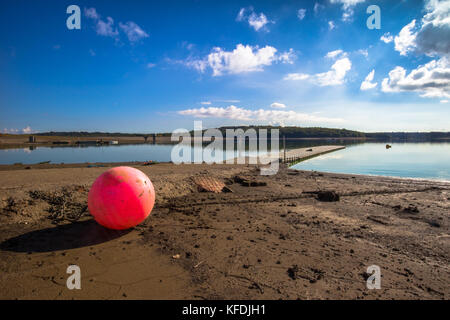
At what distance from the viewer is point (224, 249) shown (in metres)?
5.83

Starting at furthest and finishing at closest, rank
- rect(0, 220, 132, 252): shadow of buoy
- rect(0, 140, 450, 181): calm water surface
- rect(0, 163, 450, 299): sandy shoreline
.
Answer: rect(0, 140, 450, 181): calm water surface
rect(0, 220, 132, 252): shadow of buoy
rect(0, 163, 450, 299): sandy shoreline

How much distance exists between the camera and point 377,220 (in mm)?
8266

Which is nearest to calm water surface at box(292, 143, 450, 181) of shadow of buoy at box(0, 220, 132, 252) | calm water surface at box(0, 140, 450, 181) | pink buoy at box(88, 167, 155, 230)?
calm water surface at box(0, 140, 450, 181)

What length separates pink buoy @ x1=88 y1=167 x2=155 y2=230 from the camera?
5.92 meters

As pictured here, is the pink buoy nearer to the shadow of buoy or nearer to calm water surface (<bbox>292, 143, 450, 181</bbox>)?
the shadow of buoy

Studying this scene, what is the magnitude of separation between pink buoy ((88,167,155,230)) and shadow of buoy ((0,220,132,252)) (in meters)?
0.43

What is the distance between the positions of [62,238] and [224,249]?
4.12 metres

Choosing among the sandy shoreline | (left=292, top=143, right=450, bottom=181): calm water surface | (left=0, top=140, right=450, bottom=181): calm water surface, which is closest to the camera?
the sandy shoreline

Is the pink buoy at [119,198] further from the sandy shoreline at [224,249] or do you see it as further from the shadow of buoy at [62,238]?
the sandy shoreline at [224,249]

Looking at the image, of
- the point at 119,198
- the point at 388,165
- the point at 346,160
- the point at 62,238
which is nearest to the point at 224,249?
the point at 119,198

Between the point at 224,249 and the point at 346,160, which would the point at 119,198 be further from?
the point at 346,160
